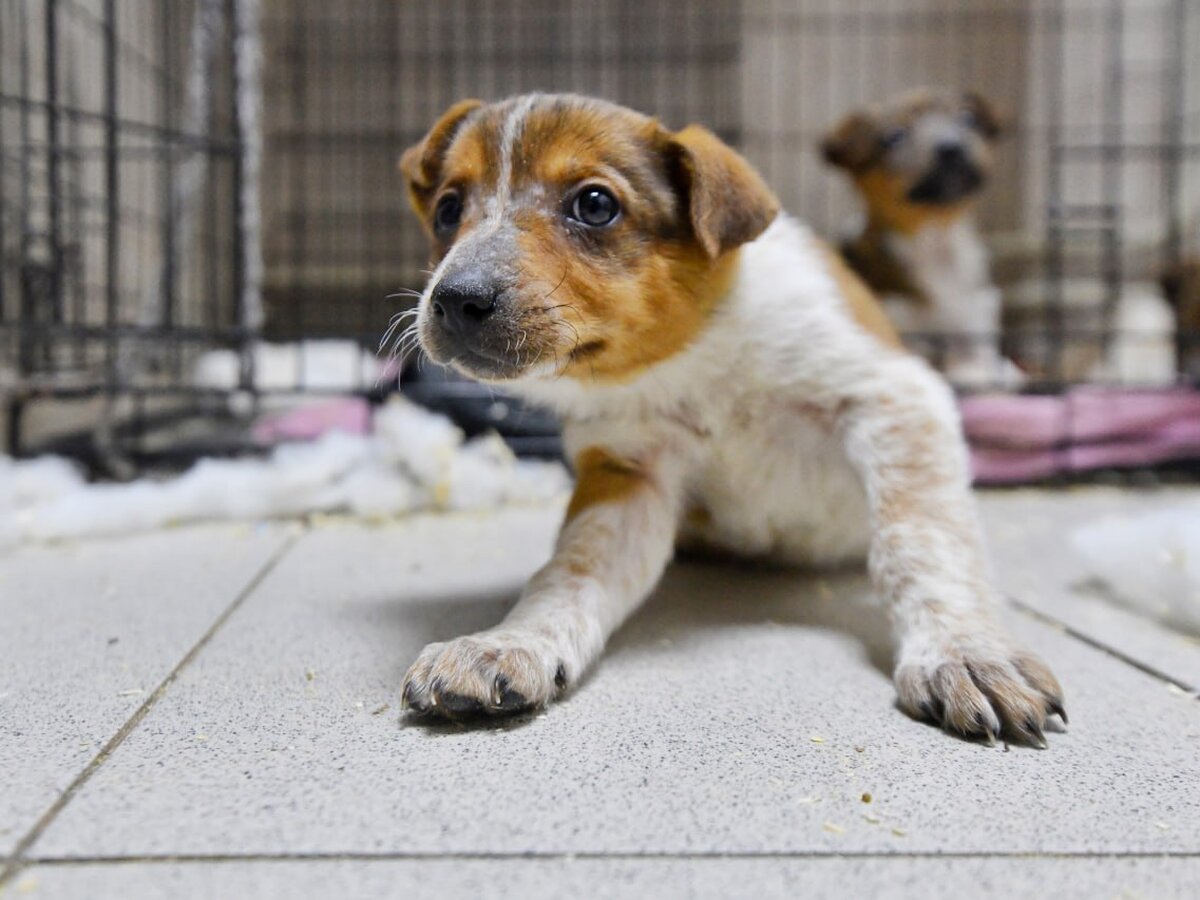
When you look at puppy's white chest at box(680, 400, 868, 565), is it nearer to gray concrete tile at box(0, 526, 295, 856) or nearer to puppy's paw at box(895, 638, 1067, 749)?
puppy's paw at box(895, 638, 1067, 749)

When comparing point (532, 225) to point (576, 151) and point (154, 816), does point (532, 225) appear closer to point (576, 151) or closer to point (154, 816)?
point (576, 151)

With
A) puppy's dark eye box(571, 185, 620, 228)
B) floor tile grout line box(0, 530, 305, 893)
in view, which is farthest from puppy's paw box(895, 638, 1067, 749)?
floor tile grout line box(0, 530, 305, 893)

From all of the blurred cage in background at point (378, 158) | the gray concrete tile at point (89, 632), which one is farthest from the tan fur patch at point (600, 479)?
the blurred cage in background at point (378, 158)

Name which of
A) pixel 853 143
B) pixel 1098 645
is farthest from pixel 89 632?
pixel 853 143

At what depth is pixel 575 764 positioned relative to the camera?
1224 mm

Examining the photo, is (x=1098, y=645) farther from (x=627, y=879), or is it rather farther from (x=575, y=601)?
(x=627, y=879)

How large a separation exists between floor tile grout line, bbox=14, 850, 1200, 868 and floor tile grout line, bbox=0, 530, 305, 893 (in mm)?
22

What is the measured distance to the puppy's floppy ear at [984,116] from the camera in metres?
4.42

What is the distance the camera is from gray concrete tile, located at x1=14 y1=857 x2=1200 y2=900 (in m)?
0.93

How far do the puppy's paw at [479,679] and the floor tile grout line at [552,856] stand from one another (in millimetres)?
340

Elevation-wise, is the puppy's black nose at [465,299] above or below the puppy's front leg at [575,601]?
above

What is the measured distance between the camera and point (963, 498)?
1.79m

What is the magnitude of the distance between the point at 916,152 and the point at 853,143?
27 centimetres

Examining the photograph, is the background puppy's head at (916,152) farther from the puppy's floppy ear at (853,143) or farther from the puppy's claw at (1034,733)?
the puppy's claw at (1034,733)
